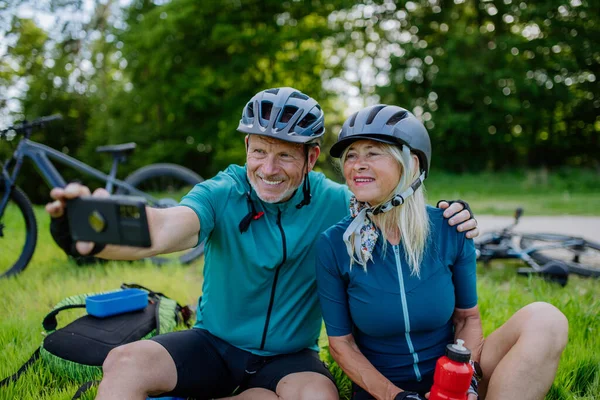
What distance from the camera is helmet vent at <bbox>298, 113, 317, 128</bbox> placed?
8.39 feet

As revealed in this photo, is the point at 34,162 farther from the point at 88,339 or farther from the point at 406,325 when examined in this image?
the point at 406,325

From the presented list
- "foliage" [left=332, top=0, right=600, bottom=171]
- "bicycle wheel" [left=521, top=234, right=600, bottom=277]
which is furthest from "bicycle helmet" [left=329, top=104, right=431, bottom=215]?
"foliage" [left=332, top=0, right=600, bottom=171]

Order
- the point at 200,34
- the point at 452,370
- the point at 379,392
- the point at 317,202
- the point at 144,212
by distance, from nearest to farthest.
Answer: the point at 144,212, the point at 452,370, the point at 379,392, the point at 317,202, the point at 200,34

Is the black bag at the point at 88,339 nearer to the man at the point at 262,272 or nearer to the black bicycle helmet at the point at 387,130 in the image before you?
the man at the point at 262,272

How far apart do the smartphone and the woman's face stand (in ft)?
3.95

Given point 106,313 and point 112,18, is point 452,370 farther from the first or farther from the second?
point 112,18

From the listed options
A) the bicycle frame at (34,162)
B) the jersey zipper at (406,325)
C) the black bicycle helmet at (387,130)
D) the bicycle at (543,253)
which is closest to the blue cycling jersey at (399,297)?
the jersey zipper at (406,325)

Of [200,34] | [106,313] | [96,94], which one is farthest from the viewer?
[96,94]

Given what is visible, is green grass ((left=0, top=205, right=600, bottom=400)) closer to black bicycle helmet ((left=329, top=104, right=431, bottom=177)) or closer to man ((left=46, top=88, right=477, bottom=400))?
man ((left=46, top=88, right=477, bottom=400))

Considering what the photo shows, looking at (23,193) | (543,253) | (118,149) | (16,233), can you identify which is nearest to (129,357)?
(23,193)

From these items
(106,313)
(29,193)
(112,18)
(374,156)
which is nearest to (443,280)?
(374,156)

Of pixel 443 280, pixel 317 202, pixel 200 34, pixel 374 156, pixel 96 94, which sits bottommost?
pixel 443 280

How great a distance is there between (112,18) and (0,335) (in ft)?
69.4

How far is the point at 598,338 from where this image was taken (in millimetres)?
3117
